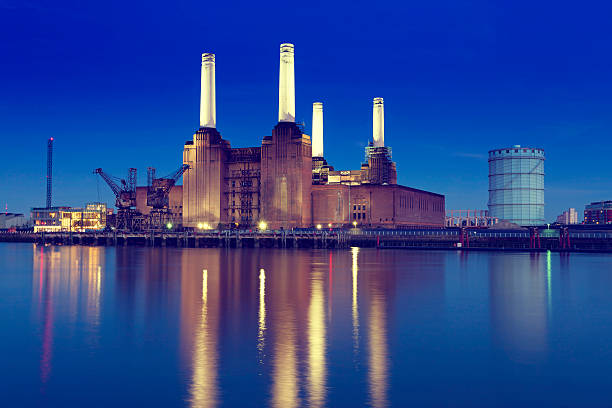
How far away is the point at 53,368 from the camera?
56.1 ft

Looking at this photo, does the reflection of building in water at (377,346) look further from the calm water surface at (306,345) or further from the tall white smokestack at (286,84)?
the tall white smokestack at (286,84)

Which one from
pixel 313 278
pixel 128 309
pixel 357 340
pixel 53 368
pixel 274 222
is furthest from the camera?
pixel 274 222

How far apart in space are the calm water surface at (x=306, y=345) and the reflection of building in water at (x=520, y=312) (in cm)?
10

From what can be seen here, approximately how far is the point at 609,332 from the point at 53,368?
66.6 ft

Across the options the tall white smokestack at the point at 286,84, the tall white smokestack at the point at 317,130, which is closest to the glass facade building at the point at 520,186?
the tall white smokestack at the point at 317,130

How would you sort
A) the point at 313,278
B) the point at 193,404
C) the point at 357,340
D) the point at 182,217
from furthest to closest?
1. the point at 182,217
2. the point at 313,278
3. the point at 357,340
4. the point at 193,404

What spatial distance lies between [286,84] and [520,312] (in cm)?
13603

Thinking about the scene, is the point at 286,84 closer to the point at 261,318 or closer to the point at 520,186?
the point at 520,186

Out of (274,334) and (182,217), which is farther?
(182,217)

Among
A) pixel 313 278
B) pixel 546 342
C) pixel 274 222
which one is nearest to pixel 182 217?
pixel 274 222

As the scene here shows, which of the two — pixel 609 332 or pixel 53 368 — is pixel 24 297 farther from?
pixel 609 332

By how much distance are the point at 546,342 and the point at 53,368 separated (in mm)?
16573

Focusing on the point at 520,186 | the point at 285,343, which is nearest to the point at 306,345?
the point at 285,343

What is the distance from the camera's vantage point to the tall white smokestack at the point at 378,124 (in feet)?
598
